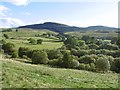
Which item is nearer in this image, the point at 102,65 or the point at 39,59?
the point at 102,65

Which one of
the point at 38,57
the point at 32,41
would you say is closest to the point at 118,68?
the point at 38,57

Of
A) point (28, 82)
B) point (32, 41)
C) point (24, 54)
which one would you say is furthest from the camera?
point (32, 41)

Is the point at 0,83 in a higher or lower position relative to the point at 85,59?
higher

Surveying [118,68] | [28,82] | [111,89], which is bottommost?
[118,68]

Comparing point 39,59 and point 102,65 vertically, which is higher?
point 39,59

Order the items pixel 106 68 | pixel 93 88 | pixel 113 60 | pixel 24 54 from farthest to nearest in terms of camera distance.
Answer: pixel 24 54, pixel 113 60, pixel 106 68, pixel 93 88

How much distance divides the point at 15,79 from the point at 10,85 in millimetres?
1547

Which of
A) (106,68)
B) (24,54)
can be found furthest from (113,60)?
(24,54)

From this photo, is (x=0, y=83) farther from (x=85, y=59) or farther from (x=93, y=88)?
(x=85, y=59)

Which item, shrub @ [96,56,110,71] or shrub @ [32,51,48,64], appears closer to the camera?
shrub @ [96,56,110,71]

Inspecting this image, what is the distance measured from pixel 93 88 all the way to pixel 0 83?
770cm

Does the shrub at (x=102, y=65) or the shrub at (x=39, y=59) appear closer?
the shrub at (x=102, y=65)

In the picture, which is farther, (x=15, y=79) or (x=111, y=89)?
(x=111, y=89)

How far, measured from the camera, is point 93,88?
20.4 metres
